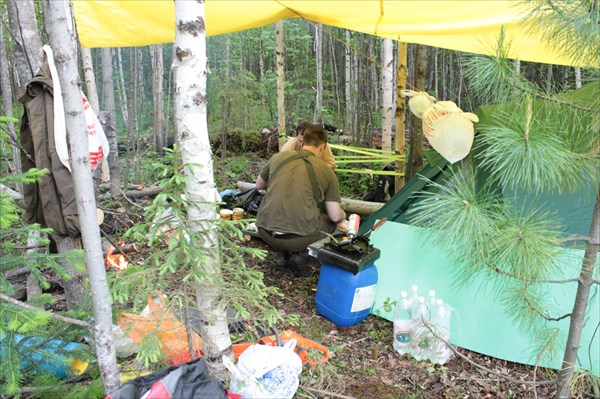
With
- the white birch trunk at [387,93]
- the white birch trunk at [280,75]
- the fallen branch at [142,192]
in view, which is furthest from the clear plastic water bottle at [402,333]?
the white birch trunk at [280,75]

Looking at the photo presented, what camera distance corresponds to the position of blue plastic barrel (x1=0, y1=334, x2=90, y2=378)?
6.00 feet

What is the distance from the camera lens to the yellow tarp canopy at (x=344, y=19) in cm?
286

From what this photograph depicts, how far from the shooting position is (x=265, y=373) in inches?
74.9

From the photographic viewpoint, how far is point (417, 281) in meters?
3.22

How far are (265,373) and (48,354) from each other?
925 mm

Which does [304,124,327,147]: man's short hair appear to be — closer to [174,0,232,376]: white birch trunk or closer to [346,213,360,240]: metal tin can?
[346,213,360,240]: metal tin can

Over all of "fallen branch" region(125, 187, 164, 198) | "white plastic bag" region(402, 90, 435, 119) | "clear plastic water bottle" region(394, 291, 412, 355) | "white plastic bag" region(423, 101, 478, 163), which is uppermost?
"white plastic bag" region(402, 90, 435, 119)

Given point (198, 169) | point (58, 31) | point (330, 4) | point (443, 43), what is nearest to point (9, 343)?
point (198, 169)

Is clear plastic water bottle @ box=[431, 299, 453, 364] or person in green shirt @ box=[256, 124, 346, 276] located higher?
person in green shirt @ box=[256, 124, 346, 276]

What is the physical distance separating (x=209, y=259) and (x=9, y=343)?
822 mm

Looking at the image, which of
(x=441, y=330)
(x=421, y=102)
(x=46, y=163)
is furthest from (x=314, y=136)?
(x=46, y=163)

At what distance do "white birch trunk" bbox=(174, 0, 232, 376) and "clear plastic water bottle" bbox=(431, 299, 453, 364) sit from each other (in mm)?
1620

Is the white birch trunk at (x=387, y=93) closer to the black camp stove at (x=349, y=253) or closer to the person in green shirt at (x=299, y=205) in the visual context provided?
the person in green shirt at (x=299, y=205)

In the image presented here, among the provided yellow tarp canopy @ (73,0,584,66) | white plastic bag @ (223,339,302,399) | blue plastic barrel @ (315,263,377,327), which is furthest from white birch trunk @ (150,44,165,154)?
white plastic bag @ (223,339,302,399)
